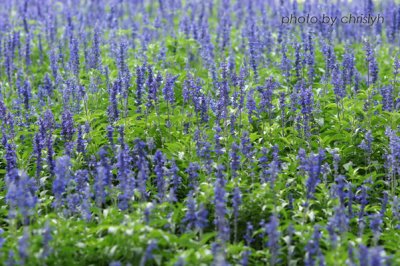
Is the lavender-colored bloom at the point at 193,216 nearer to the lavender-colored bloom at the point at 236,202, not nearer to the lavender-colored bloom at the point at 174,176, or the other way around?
the lavender-colored bloom at the point at 236,202

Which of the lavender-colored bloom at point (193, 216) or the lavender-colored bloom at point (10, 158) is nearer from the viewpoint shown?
the lavender-colored bloom at point (193, 216)

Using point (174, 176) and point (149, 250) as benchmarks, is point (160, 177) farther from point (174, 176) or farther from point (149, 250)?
point (149, 250)

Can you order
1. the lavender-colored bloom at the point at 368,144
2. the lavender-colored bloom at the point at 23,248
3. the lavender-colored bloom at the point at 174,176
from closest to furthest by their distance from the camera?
the lavender-colored bloom at the point at 23,248 → the lavender-colored bloom at the point at 174,176 → the lavender-colored bloom at the point at 368,144

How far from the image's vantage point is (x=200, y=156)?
22.6ft

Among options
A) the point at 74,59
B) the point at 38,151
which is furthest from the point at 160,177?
the point at 74,59

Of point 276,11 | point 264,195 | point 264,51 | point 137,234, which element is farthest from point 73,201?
point 276,11

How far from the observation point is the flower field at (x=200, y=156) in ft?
17.6

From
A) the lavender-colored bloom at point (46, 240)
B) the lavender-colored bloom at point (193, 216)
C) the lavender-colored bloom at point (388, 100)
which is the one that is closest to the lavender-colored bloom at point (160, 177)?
the lavender-colored bloom at point (193, 216)

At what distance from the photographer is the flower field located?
5379mm

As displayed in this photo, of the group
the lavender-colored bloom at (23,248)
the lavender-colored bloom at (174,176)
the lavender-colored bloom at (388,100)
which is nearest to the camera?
the lavender-colored bloom at (23,248)

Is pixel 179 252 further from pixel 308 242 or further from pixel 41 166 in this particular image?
pixel 41 166

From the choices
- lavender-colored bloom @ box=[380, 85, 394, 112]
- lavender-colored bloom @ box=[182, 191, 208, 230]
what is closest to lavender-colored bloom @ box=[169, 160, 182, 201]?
lavender-colored bloom @ box=[182, 191, 208, 230]

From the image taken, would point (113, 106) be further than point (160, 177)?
Yes

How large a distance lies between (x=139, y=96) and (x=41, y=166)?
1.58 meters
